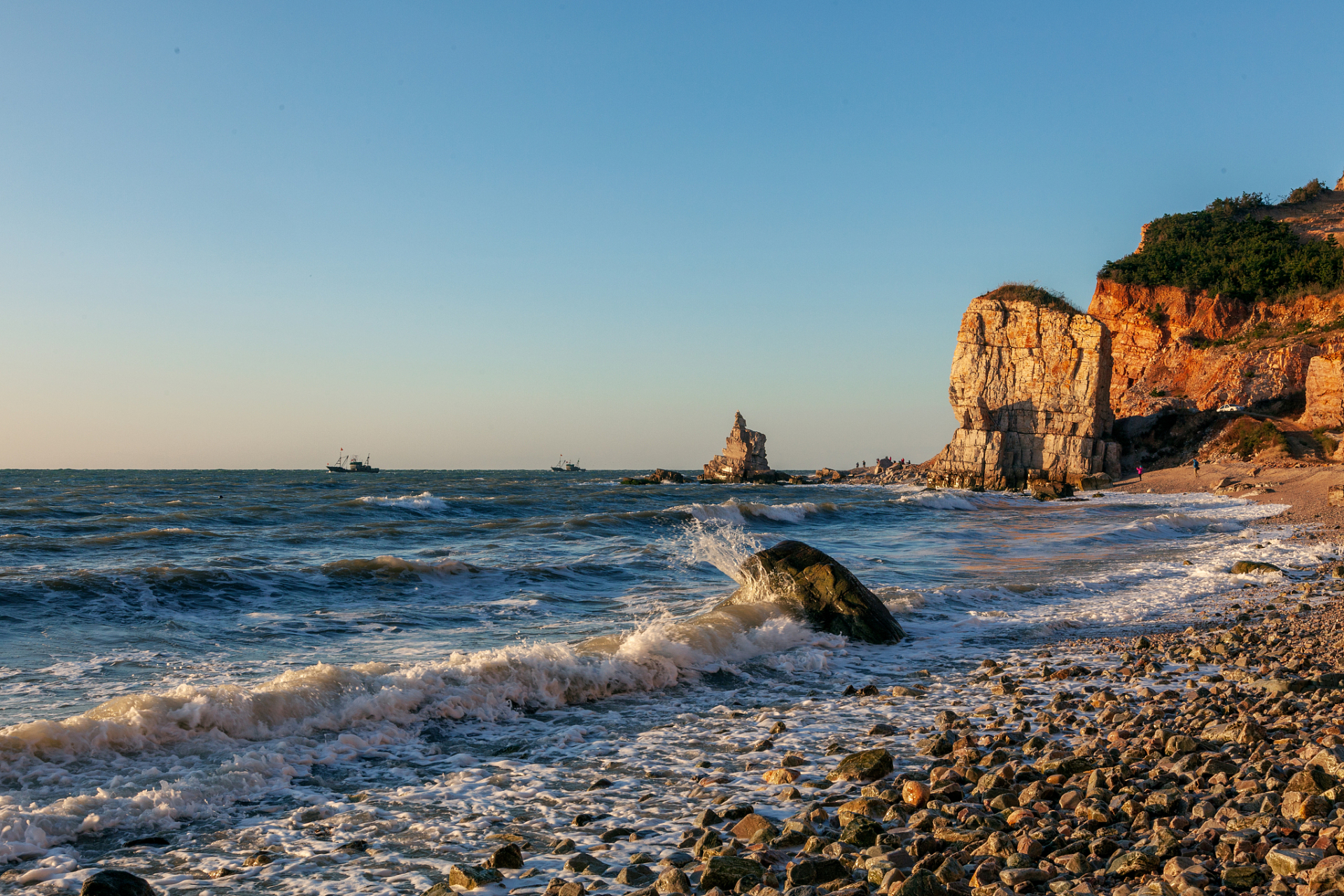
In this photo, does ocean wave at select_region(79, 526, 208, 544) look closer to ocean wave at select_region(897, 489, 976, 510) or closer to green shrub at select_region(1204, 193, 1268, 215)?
ocean wave at select_region(897, 489, 976, 510)

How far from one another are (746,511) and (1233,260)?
55.6 meters

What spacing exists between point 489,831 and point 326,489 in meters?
57.5

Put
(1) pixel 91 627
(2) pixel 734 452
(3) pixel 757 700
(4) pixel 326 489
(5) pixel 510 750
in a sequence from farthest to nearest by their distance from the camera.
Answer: (2) pixel 734 452 → (4) pixel 326 489 → (1) pixel 91 627 → (3) pixel 757 700 → (5) pixel 510 750

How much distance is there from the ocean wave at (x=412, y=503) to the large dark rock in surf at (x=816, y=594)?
2984 cm

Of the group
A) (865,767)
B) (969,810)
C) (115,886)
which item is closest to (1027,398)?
(865,767)

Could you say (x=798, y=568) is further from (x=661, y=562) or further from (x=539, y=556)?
(x=539, y=556)

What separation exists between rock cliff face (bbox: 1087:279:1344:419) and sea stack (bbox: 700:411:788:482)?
31.3 m

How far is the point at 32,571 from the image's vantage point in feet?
53.6

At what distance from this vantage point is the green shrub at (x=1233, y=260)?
61188mm

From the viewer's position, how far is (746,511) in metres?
36.4

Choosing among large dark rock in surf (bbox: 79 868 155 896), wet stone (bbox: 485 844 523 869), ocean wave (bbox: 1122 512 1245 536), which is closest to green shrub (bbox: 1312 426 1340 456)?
ocean wave (bbox: 1122 512 1245 536)

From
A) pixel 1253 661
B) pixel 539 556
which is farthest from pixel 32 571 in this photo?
pixel 1253 661

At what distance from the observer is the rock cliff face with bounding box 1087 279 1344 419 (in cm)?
5306

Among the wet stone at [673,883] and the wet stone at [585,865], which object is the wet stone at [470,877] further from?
the wet stone at [673,883]
